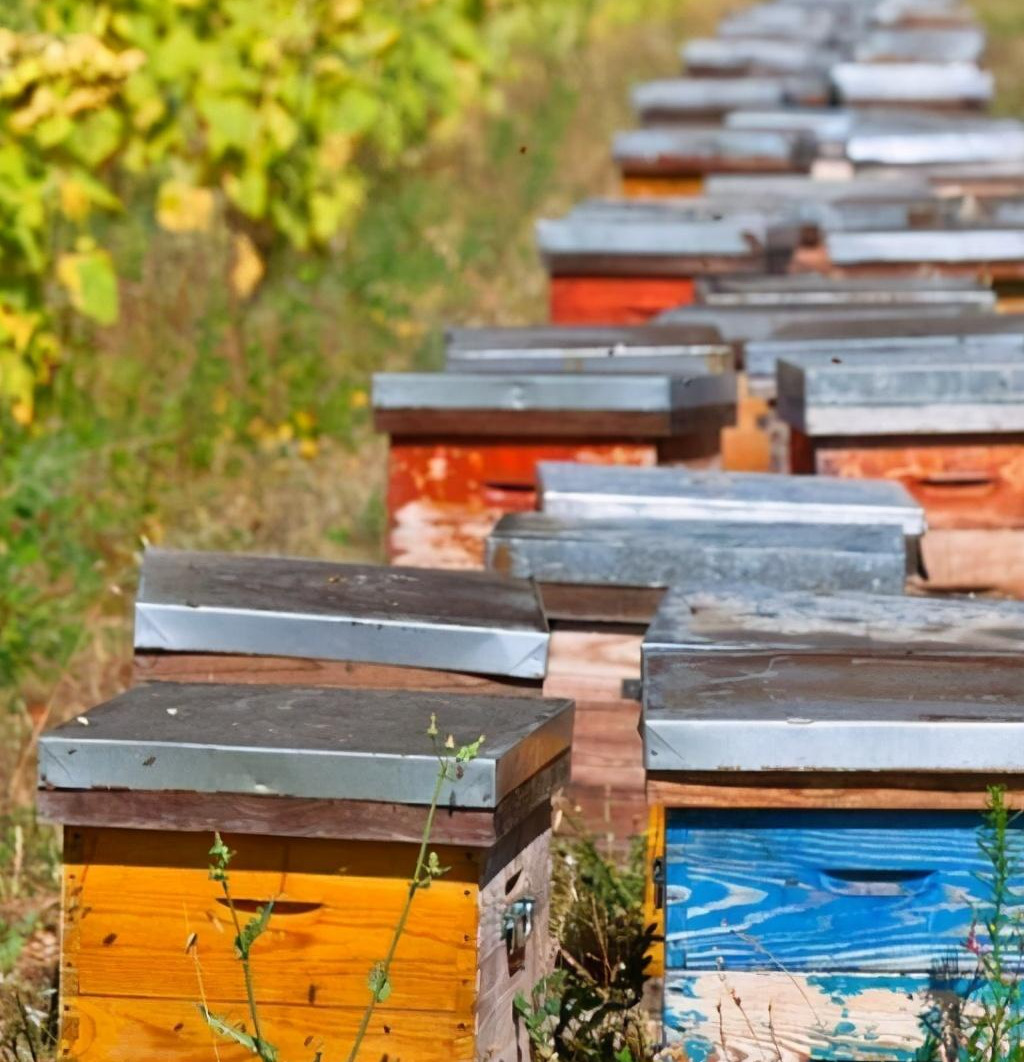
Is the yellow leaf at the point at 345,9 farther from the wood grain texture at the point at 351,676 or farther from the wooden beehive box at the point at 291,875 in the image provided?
the wooden beehive box at the point at 291,875

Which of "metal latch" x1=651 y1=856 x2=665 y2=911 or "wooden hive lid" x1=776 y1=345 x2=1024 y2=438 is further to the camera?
"wooden hive lid" x1=776 y1=345 x2=1024 y2=438

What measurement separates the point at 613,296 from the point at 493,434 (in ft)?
5.78

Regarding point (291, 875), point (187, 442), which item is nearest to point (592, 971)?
point (291, 875)

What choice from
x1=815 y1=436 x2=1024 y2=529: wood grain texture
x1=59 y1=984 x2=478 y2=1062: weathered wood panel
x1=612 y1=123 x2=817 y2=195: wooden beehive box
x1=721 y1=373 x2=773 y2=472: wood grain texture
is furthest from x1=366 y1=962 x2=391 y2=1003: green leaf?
x1=612 y1=123 x2=817 y2=195: wooden beehive box

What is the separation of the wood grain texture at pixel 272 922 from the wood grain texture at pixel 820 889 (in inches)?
11.7

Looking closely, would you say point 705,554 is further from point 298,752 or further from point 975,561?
point 298,752

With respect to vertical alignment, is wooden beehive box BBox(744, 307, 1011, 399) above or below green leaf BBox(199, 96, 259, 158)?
below

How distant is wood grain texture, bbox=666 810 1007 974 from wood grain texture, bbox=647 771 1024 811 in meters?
0.04

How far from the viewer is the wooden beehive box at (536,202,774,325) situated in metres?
5.43

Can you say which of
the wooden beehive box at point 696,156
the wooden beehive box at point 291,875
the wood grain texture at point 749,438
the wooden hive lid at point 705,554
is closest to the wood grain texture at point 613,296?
the wood grain texture at point 749,438

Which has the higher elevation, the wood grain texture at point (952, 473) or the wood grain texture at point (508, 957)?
the wood grain texture at point (952, 473)

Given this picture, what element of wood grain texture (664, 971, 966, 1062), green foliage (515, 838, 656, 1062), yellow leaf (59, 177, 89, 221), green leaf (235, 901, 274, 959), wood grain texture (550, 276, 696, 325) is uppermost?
yellow leaf (59, 177, 89, 221)

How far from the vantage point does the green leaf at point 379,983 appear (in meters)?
2.03

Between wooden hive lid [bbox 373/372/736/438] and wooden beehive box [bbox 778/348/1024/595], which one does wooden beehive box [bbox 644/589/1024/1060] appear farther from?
wooden hive lid [bbox 373/372/736/438]
